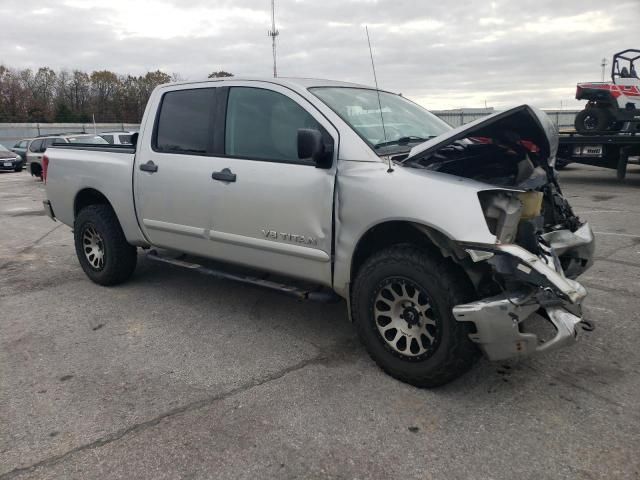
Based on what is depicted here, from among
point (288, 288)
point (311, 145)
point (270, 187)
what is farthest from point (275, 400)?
point (311, 145)

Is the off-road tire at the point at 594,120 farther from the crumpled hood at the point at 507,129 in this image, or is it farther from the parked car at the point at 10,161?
the parked car at the point at 10,161

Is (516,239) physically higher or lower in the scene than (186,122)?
lower

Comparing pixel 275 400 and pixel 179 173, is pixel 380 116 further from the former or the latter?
pixel 275 400

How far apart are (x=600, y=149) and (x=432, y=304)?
11742mm

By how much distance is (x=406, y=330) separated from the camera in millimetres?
3318

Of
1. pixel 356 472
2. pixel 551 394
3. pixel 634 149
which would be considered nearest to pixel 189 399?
pixel 356 472

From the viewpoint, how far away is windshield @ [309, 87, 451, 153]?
12.4 ft

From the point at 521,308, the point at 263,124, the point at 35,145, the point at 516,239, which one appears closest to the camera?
the point at 521,308

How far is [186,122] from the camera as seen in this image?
4.60 m

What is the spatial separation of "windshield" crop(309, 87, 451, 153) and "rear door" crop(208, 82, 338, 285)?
0.70 ft

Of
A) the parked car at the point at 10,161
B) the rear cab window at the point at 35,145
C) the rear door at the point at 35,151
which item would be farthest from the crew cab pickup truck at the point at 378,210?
the parked car at the point at 10,161

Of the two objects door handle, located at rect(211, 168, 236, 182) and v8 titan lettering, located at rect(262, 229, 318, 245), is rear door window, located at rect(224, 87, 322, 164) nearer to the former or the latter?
door handle, located at rect(211, 168, 236, 182)

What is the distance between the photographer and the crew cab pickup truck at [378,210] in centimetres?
302

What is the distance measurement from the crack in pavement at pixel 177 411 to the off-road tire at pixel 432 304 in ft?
1.55
